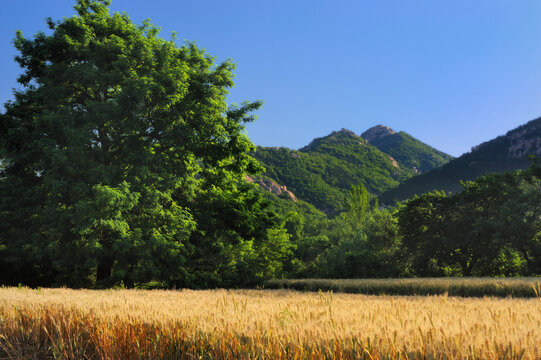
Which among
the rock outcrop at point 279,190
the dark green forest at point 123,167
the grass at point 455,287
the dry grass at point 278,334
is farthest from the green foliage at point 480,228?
the rock outcrop at point 279,190

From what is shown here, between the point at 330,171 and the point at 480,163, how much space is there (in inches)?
1949

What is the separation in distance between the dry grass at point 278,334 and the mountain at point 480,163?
263ft

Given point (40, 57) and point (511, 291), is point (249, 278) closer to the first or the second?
point (511, 291)

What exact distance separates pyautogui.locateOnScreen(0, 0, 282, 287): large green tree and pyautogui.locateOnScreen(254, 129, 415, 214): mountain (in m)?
85.9

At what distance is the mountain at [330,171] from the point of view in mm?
113375

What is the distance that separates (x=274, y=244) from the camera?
3606 cm

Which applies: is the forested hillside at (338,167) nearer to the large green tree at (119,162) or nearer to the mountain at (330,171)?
the mountain at (330,171)

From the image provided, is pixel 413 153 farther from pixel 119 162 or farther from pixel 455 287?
pixel 119 162

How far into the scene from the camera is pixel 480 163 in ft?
275

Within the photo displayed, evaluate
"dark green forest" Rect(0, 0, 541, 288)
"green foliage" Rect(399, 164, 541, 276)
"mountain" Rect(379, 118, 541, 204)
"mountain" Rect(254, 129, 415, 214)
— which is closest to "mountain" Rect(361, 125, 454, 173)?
"mountain" Rect(254, 129, 415, 214)

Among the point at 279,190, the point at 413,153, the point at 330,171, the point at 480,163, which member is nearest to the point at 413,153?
the point at 413,153

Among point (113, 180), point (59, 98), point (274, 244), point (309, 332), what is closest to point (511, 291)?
point (309, 332)

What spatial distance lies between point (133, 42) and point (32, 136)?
22.7 ft

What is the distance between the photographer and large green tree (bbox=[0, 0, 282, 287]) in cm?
1612
